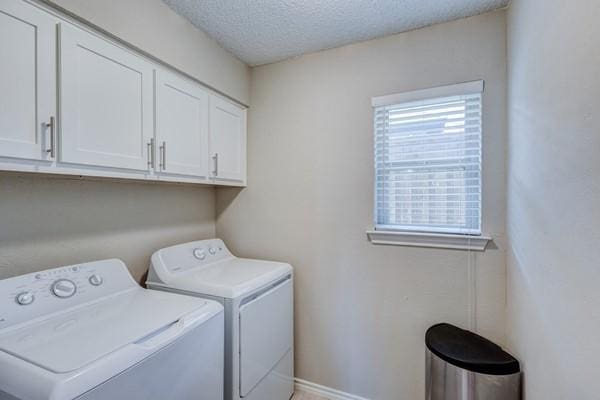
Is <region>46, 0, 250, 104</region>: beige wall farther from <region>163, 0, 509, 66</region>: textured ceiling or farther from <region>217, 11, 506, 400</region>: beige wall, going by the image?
<region>217, 11, 506, 400</region>: beige wall

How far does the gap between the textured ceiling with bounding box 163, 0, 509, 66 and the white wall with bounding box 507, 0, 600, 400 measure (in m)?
0.42

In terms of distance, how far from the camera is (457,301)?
1641 mm

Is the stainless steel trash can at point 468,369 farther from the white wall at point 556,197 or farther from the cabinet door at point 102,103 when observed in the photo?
the cabinet door at point 102,103

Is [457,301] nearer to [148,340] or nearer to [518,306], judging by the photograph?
[518,306]

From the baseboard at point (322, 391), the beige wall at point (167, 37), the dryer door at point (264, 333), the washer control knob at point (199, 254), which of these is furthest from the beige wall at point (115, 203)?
the baseboard at point (322, 391)

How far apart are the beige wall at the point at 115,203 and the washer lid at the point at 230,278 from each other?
0.38 m

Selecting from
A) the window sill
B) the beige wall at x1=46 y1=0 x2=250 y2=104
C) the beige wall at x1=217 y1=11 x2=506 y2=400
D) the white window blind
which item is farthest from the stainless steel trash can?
the beige wall at x1=46 y1=0 x2=250 y2=104

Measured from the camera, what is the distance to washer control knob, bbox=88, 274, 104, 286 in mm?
1330

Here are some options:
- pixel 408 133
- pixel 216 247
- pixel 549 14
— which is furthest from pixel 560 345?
pixel 216 247

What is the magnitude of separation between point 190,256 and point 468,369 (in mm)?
1653

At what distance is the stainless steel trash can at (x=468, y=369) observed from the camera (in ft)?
4.12

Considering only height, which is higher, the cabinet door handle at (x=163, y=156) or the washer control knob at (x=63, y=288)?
the cabinet door handle at (x=163, y=156)

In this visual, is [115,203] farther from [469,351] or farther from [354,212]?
[469,351]

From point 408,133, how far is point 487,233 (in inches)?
29.2
